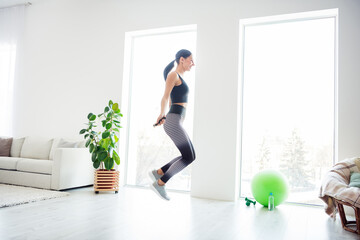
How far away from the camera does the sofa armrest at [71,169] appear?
4.53 meters

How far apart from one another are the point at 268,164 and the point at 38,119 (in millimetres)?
4492

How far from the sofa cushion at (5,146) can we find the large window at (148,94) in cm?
228

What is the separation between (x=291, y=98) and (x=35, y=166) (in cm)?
402

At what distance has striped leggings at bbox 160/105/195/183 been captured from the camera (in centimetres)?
303

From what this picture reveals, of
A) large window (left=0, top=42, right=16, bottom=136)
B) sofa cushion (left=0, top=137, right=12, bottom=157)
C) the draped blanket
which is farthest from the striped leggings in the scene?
large window (left=0, top=42, right=16, bottom=136)

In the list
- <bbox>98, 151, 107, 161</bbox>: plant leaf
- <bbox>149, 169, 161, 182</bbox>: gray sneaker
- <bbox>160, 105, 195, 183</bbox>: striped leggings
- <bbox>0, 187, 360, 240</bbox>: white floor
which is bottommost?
<bbox>0, 187, 360, 240</bbox>: white floor

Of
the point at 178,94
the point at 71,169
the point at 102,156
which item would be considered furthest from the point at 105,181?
the point at 178,94

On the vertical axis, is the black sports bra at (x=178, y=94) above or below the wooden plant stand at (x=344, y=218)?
above

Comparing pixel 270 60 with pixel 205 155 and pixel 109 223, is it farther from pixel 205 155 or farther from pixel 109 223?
pixel 109 223

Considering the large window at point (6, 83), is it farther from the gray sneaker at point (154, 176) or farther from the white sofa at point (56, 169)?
the gray sneaker at point (154, 176)

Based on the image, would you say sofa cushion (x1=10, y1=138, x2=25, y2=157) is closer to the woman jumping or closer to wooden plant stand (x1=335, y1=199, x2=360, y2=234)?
the woman jumping

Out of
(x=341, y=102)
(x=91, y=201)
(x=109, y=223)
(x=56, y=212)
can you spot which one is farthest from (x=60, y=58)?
(x=341, y=102)

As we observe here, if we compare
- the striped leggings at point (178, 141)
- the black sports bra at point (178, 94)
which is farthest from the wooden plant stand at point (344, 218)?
the black sports bra at point (178, 94)

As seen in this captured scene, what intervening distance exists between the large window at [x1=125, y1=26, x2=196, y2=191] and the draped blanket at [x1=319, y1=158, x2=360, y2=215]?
2333mm
